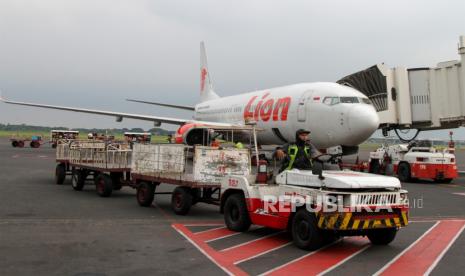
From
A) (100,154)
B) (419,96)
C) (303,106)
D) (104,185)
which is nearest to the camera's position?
(104,185)

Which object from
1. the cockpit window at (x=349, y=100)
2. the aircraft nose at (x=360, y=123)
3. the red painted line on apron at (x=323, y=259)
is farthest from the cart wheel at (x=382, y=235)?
the cockpit window at (x=349, y=100)

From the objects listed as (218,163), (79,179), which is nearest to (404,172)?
(218,163)

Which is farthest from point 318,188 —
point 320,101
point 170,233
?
point 320,101

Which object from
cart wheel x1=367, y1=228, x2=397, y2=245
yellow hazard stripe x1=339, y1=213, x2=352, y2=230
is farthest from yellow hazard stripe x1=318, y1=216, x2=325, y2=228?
cart wheel x1=367, y1=228, x2=397, y2=245

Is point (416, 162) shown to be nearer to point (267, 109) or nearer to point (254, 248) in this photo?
point (267, 109)

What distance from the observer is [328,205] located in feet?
24.9

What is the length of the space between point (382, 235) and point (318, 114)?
1275 cm

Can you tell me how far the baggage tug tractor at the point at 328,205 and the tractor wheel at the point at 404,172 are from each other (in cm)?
1441

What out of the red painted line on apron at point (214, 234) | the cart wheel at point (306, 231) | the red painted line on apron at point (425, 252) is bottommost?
the red painted line on apron at point (425, 252)

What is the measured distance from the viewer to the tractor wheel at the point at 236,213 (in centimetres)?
948

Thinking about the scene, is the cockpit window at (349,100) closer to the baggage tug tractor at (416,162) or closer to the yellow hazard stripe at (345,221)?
the baggage tug tractor at (416,162)

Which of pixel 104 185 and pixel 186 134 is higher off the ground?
pixel 186 134

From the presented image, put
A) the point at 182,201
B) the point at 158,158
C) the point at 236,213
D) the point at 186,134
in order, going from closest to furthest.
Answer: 1. the point at 236,213
2. the point at 182,201
3. the point at 158,158
4. the point at 186,134

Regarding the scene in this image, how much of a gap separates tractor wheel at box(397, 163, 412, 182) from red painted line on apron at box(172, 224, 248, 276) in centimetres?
1496
